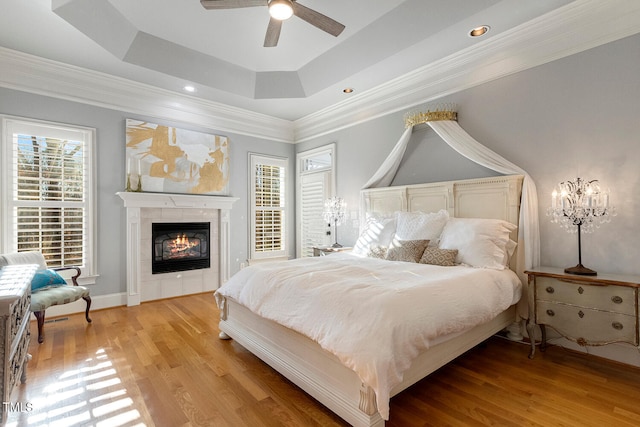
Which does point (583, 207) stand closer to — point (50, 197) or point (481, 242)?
point (481, 242)

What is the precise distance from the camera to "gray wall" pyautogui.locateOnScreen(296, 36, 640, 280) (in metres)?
2.58

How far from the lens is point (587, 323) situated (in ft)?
7.84

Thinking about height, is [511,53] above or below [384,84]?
below

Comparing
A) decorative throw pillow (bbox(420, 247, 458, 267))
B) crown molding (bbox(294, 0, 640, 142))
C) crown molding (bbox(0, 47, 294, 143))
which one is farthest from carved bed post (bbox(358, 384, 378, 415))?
crown molding (bbox(0, 47, 294, 143))

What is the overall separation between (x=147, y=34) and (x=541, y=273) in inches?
189

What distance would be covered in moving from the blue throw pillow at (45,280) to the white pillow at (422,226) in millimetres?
3862

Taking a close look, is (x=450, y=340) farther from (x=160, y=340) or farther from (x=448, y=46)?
(x=448, y=46)

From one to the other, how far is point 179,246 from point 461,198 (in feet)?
13.7

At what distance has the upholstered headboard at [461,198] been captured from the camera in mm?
3109

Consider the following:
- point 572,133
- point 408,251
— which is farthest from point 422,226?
point 572,133

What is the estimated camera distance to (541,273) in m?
2.62

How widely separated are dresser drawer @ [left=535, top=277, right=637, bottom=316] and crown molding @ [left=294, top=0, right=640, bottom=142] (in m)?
2.15

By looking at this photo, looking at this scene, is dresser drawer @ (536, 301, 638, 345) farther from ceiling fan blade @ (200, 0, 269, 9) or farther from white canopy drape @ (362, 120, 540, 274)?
ceiling fan blade @ (200, 0, 269, 9)

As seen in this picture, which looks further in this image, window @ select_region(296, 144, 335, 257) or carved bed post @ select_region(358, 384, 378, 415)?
window @ select_region(296, 144, 335, 257)
